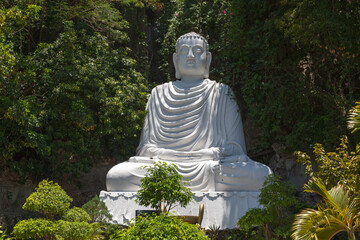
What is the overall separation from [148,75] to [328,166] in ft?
21.1

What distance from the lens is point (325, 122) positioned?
8.77 meters

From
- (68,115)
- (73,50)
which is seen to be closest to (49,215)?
(68,115)

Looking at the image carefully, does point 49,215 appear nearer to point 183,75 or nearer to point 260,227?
point 260,227

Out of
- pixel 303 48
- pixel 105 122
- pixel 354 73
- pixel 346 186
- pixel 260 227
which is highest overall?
pixel 303 48

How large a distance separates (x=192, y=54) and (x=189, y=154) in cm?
193

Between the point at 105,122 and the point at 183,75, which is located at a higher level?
the point at 183,75

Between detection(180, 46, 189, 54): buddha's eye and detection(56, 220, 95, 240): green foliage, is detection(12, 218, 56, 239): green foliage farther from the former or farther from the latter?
detection(180, 46, 189, 54): buddha's eye

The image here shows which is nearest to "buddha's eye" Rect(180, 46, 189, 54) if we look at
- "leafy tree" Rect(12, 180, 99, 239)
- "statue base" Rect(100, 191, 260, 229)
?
"statue base" Rect(100, 191, 260, 229)

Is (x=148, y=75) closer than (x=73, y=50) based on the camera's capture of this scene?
No

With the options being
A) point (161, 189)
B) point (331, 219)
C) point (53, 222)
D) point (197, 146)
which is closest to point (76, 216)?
point (53, 222)

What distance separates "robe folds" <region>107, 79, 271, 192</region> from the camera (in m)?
8.30

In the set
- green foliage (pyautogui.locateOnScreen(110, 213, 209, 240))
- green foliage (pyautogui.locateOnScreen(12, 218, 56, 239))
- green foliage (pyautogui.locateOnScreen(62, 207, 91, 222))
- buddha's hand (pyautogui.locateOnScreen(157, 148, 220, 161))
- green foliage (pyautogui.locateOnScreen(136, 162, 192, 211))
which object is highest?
buddha's hand (pyautogui.locateOnScreen(157, 148, 220, 161))

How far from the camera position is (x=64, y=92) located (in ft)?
31.0

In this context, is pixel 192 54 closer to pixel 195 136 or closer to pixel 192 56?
pixel 192 56
